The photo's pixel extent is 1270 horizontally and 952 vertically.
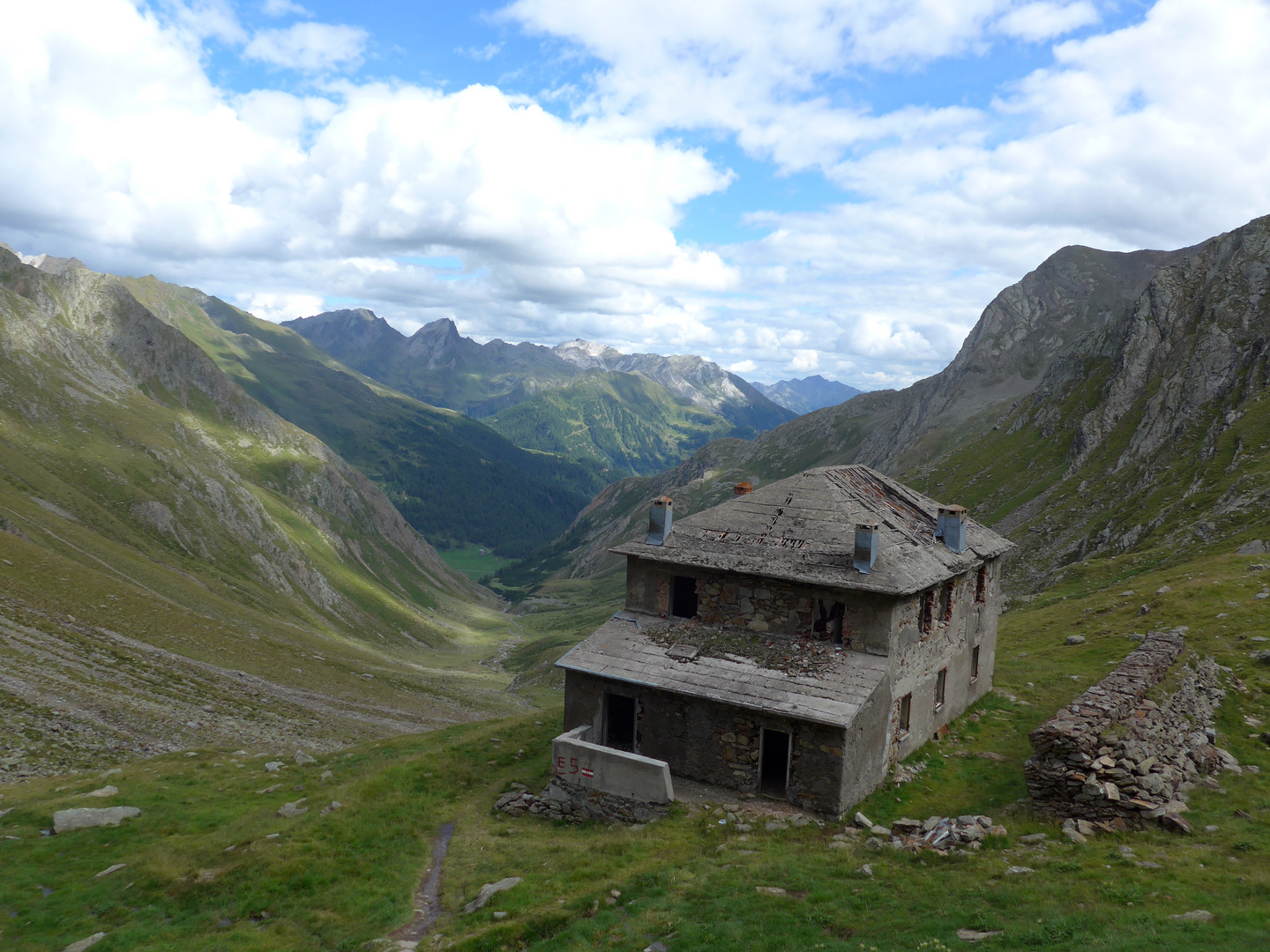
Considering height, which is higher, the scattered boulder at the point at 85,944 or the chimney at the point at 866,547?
the chimney at the point at 866,547

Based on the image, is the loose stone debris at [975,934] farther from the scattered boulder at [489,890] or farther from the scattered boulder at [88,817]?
the scattered boulder at [88,817]

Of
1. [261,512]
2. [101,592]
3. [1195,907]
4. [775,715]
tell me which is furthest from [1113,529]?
[261,512]

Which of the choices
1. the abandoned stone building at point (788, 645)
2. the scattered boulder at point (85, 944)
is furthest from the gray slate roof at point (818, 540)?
the scattered boulder at point (85, 944)

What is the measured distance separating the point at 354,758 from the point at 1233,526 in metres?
61.2

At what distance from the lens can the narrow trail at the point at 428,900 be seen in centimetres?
1777

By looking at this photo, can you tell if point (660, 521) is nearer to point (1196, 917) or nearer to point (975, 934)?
point (975, 934)

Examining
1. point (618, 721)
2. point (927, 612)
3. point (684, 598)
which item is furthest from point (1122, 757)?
point (618, 721)

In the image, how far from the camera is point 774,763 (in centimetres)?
2453

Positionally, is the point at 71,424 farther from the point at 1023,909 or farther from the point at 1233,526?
the point at 1233,526

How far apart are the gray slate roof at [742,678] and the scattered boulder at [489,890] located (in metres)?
7.75

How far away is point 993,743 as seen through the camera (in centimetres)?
2820

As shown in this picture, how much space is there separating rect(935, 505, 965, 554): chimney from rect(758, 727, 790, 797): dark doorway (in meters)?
12.0

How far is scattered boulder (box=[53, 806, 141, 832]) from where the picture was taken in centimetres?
2391

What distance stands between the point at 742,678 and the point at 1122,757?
10.9m
